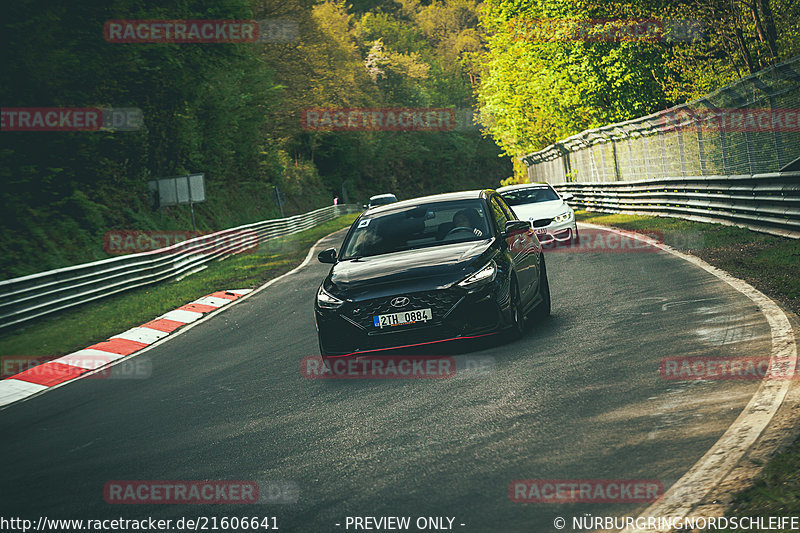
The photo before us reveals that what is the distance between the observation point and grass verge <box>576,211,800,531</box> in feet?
12.8

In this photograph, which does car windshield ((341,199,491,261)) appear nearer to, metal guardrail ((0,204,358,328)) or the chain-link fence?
the chain-link fence

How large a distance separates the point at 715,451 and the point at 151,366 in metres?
7.69

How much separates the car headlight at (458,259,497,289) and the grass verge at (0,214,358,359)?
773 cm

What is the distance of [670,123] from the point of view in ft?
77.1

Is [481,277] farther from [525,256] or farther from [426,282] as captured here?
[525,256]

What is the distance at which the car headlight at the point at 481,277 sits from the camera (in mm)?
7918

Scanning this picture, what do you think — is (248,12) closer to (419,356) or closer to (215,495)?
(419,356)

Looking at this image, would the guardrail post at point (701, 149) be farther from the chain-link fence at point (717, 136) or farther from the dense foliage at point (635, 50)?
the dense foliage at point (635, 50)

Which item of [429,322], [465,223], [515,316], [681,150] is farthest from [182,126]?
[429,322]

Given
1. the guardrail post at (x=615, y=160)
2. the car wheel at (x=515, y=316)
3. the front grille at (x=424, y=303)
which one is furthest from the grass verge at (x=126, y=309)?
the guardrail post at (x=615, y=160)

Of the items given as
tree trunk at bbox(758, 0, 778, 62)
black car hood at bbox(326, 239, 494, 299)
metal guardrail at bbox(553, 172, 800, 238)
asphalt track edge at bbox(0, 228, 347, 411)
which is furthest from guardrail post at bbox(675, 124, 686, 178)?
black car hood at bbox(326, 239, 494, 299)

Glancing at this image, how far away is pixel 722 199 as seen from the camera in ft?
59.0

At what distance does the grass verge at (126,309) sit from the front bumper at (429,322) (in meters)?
6.88

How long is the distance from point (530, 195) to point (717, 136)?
4.20 meters
